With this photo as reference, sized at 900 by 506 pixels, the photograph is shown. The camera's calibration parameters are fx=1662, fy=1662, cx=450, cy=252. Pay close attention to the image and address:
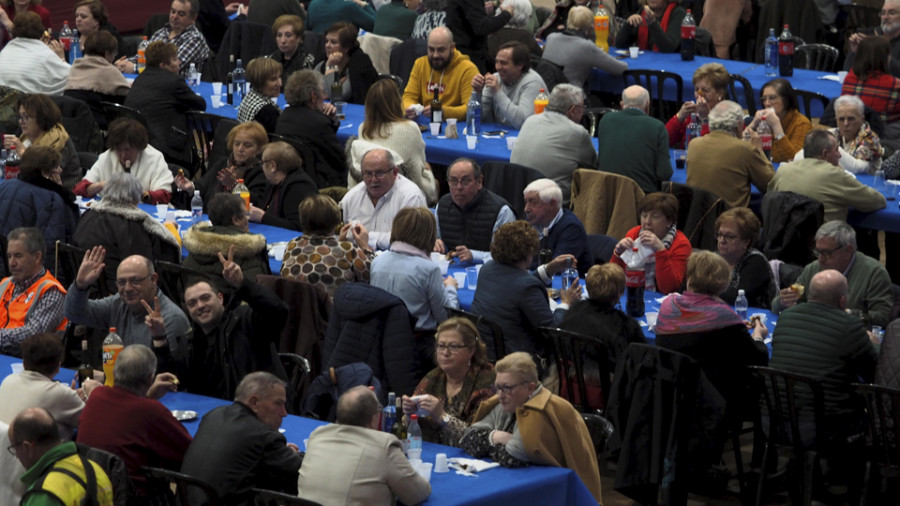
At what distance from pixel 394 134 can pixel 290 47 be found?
2805mm

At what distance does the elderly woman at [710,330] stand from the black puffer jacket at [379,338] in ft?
3.98

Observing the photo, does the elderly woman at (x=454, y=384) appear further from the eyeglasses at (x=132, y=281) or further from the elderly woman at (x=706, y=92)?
the elderly woman at (x=706, y=92)

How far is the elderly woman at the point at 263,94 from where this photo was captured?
11711mm

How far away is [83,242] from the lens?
9.24 metres

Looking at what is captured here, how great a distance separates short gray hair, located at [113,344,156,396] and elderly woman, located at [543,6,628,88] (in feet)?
22.7

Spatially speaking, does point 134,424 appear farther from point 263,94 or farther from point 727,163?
point 263,94

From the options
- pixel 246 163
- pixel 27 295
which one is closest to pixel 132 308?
pixel 27 295

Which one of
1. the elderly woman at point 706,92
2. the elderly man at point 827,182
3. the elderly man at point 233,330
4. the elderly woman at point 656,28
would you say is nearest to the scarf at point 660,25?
the elderly woman at point 656,28

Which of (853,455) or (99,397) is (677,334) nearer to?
(853,455)

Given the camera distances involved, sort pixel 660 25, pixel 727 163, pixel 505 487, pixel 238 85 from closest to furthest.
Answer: pixel 505 487, pixel 727 163, pixel 238 85, pixel 660 25

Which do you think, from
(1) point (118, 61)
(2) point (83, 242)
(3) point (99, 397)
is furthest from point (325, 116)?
(3) point (99, 397)

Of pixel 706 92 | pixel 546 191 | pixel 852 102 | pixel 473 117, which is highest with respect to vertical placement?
pixel 852 102

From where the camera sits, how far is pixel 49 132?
1091 centimetres

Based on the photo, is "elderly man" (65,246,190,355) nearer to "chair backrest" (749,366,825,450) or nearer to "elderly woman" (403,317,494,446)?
"elderly woman" (403,317,494,446)
